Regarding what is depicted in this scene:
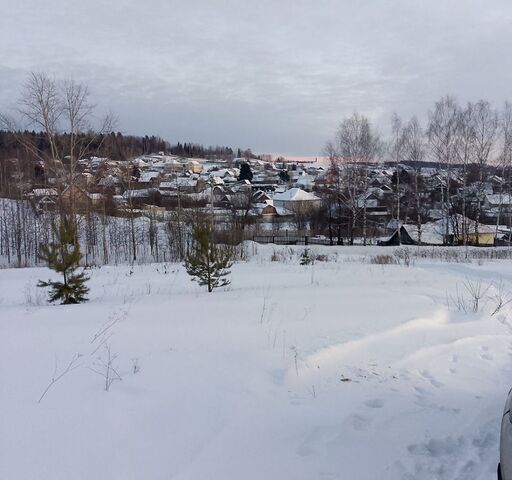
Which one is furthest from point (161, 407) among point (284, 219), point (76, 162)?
point (284, 219)

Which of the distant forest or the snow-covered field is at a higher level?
the distant forest

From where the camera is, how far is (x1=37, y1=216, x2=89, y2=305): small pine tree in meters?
7.95

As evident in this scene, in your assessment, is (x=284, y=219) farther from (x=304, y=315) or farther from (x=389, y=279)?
(x=304, y=315)

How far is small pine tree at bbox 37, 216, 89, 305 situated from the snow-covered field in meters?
1.23

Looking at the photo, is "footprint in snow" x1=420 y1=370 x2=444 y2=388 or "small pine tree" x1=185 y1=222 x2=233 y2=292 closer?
"footprint in snow" x1=420 y1=370 x2=444 y2=388

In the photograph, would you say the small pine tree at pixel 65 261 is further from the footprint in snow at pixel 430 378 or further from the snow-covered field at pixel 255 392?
the footprint in snow at pixel 430 378

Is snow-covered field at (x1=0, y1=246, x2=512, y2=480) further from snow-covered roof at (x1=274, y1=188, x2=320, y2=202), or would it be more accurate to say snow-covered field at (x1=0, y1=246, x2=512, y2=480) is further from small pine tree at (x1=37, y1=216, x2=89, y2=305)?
snow-covered roof at (x1=274, y1=188, x2=320, y2=202)

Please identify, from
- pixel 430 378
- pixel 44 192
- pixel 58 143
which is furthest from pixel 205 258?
pixel 44 192

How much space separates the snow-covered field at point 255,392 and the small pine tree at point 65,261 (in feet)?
4.04

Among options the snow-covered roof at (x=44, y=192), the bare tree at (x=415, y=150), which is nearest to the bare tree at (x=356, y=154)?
the bare tree at (x=415, y=150)

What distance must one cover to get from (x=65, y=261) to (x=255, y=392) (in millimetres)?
5605

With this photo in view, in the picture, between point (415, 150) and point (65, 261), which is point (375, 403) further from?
point (415, 150)

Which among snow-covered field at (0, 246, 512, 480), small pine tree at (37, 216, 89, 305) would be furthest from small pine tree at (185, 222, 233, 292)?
small pine tree at (37, 216, 89, 305)

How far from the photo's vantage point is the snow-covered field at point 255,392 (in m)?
2.87
